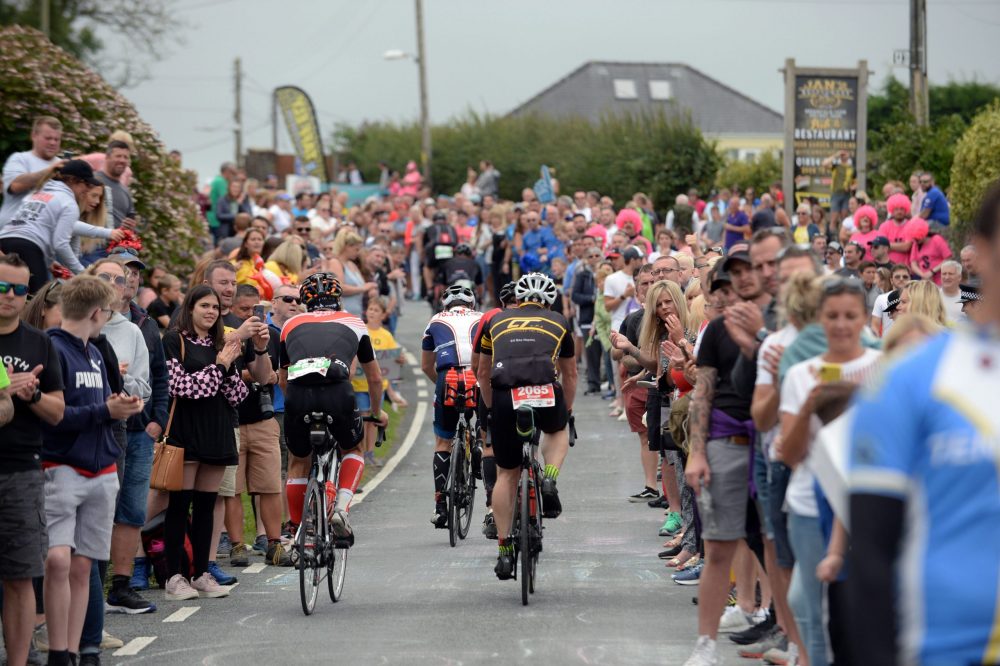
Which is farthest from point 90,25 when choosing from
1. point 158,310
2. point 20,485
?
point 20,485

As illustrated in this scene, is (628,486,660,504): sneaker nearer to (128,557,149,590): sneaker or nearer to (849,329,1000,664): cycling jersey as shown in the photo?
(128,557,149,590): sneaker

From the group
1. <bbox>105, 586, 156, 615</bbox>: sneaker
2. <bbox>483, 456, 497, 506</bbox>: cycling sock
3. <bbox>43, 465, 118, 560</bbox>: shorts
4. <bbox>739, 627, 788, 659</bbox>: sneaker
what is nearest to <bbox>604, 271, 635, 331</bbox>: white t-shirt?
<bbox>483, 456, 497, 506</bbox>: cycling sock

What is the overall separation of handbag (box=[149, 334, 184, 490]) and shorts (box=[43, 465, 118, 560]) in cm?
207

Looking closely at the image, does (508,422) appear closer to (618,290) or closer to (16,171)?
(16,171)

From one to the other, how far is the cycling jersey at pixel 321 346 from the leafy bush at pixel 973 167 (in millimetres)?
14523

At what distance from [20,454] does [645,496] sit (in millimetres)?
8380

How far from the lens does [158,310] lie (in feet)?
50.3

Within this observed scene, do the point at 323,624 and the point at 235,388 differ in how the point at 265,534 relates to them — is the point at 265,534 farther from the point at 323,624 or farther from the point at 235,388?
the point at 323,624

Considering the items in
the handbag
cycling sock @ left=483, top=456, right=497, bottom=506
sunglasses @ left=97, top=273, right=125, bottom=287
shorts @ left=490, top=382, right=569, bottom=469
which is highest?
sunglasses @ left=97, top=273, right=125, bottom=287

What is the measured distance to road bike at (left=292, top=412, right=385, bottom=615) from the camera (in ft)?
33.2

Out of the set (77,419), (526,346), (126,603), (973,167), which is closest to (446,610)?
(526,346)

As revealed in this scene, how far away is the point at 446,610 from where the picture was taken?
1008 centimetres

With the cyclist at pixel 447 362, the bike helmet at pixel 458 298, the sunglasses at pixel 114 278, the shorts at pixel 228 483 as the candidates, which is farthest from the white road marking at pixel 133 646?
the bike helmet at pixel 458 298

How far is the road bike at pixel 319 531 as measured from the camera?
1011 cm
